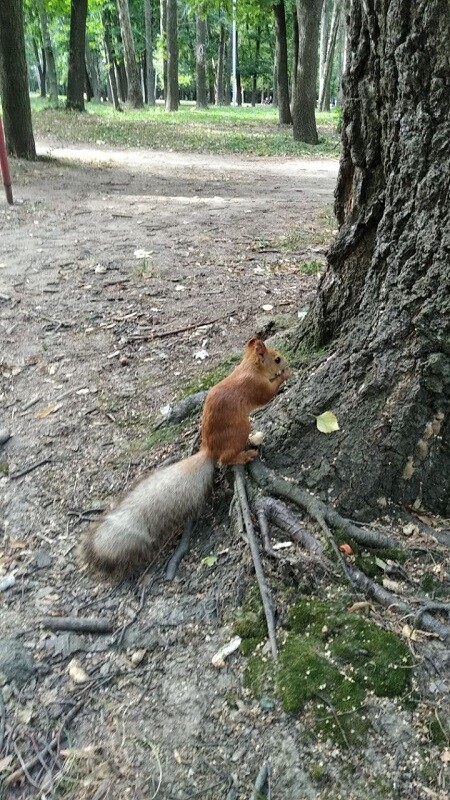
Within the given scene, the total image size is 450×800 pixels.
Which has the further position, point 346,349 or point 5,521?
point 5,521

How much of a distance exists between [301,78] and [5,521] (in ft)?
50.4

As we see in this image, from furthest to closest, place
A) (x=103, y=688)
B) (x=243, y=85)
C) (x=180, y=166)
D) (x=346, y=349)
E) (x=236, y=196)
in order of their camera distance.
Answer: (x=243, y=85) < (x=180, y=166) < (x=236, y=196) < (x=346, y=349) < (x=103, y=688)

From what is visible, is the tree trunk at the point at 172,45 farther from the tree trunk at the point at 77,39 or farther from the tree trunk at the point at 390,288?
the tree trunk at the point at 390,288

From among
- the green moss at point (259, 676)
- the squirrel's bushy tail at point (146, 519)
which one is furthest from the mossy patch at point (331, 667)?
the squirrel's bushy tail at point (146, 519)

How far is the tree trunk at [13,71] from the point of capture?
416 inches

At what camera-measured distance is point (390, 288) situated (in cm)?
256

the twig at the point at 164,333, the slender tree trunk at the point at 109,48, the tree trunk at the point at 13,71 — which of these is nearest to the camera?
the twig at the point at 164,333

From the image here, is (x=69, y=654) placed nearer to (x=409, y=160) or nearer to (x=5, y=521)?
(x=5, y=521)

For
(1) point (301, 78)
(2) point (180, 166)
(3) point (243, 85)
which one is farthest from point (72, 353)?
(3) point (243, 85)

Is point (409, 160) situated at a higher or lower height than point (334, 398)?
higher

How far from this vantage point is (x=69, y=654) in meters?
2.38

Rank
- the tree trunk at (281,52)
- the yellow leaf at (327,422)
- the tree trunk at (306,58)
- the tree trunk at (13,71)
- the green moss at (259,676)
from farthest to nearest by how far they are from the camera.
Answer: the tree trunk at (281,52) → the tree trunk at (306,58) → the tree trunk at (13,71) → the yellow leaf at (327,422) → the green moss at (259,676)

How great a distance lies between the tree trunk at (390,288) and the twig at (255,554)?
0.21m

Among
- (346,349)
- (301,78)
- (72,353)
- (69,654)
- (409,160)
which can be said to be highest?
(301,78)
